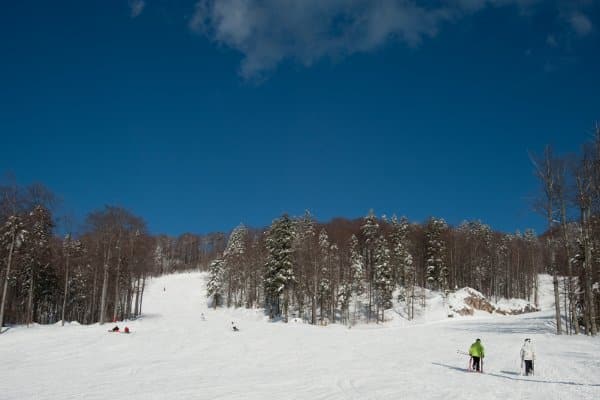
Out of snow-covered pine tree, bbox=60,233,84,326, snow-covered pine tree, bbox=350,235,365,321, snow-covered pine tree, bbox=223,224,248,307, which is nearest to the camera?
snow-covered pine tree, bbox=60,233,84,326

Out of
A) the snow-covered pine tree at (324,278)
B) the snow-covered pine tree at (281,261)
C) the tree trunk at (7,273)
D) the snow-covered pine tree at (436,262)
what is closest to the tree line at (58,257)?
the tree trunk at (7,273)

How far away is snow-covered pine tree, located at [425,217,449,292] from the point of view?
72062 millimetres

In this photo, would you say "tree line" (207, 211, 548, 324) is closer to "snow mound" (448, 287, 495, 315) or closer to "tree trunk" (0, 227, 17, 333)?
"snow mound" (448, 287, 495, 315)

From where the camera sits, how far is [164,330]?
123 ft

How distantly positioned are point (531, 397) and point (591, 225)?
76.0 feet

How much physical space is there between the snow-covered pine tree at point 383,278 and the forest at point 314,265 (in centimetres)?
15

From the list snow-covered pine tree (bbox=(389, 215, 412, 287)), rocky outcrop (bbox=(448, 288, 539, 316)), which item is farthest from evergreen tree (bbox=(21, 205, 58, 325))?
rocky outcrop (bbox=(448, 288, 539, 316))

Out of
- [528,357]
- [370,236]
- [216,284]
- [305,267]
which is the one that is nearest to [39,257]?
[305,267]

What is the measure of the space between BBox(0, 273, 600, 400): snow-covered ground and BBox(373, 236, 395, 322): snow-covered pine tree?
92.4 ft

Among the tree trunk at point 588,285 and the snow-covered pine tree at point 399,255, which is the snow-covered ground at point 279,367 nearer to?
the tree trunk at point 588,285

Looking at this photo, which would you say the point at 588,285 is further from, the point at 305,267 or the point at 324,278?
the point at 324,278

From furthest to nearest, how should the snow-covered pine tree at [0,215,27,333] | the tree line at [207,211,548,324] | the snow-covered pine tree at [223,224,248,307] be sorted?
the snow-covered pine tree at [223,224,248,307]
the tree line at [207,211,548,324]
the snow-covered pine tree at [0,215,27,333]

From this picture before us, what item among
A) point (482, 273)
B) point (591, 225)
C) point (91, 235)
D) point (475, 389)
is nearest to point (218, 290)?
point (91, 235)

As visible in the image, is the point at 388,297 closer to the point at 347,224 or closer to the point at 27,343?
the point at 347,224
